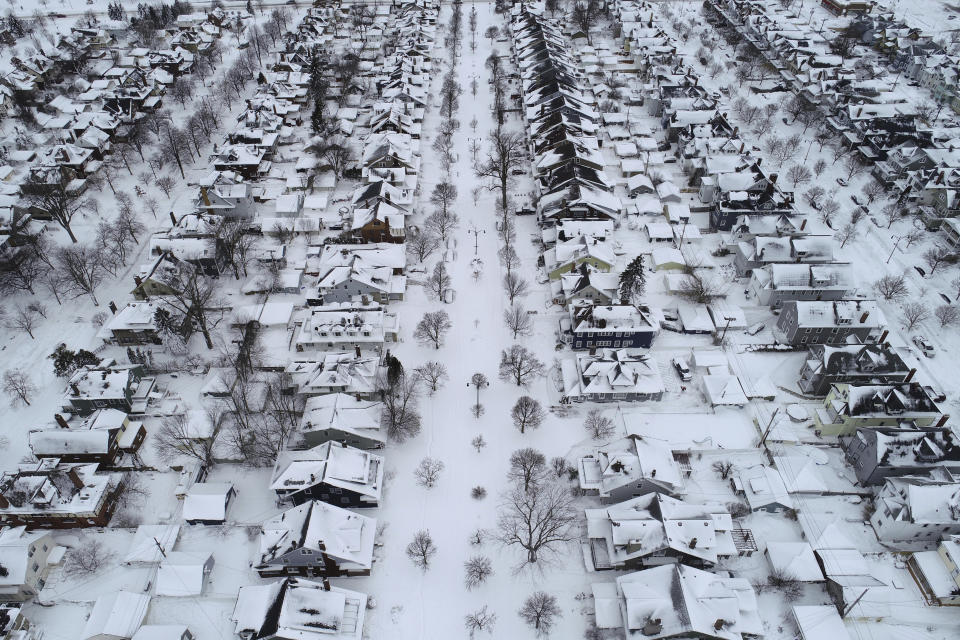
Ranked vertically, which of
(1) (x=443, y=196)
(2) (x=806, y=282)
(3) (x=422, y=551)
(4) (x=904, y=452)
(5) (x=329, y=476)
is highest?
(2) (x=806, y=282)

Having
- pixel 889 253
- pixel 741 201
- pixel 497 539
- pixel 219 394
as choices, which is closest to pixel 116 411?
pixel 219 394

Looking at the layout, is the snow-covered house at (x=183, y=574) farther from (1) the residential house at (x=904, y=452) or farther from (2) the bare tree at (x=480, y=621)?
(1) the residential house at (x=904, y=452)

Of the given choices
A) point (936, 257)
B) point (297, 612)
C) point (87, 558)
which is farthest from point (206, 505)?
point (936, 257)

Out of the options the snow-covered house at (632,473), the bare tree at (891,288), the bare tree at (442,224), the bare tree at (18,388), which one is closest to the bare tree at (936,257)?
the bare tree at (891,288)

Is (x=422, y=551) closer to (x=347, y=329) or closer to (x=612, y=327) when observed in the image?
Result: (x=347, y=329)

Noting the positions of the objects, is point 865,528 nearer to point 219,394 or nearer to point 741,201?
point 741,201

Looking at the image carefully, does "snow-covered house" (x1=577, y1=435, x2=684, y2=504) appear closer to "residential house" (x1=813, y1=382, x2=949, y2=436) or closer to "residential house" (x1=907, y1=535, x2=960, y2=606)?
"residential house" (x1=813, y1=382, x2=949, y2=436)
